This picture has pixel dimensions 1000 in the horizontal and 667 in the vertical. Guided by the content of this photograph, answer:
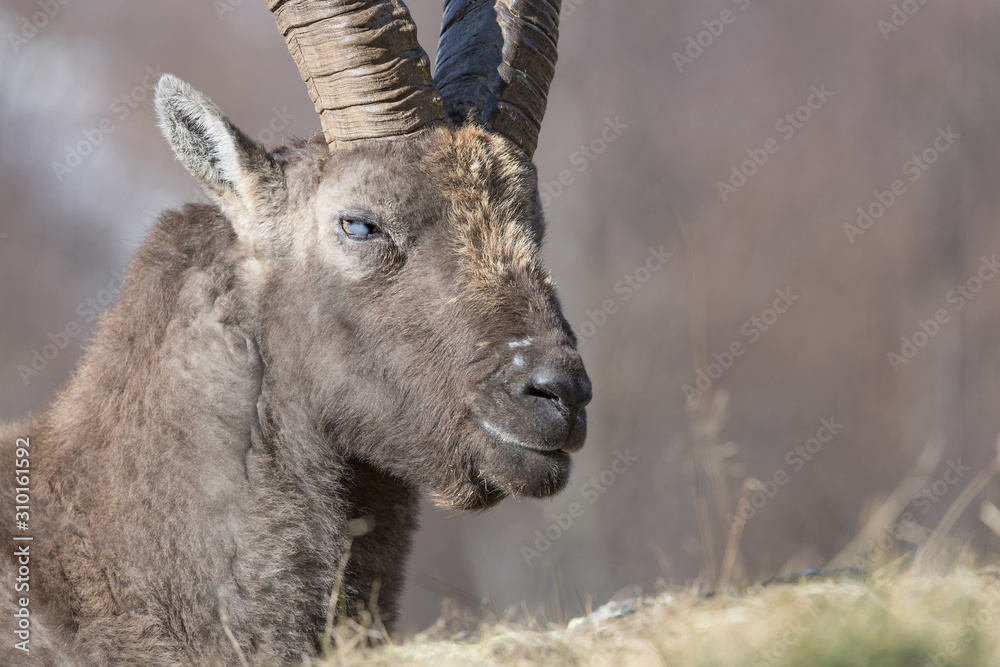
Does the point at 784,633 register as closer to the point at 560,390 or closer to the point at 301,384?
the point at 560,390

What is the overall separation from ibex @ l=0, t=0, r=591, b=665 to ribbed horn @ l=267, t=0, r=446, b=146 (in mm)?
11

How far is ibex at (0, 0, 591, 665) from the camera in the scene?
423 cm

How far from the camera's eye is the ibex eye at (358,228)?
4.70 metres

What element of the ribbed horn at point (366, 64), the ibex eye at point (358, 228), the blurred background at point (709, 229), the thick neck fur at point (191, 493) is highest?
the ribbed horn at point (366, 64)

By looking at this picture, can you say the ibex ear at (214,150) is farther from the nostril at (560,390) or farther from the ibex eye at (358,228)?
the nostril at (560,390)

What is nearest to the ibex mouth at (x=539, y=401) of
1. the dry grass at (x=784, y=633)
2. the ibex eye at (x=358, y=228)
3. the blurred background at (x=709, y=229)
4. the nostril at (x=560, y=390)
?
the nostril at (x=560, y=390)

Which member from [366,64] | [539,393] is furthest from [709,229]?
[539,393]

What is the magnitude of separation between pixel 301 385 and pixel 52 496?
1.24 meters

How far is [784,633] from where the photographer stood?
131 inches

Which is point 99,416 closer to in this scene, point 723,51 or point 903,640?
point 903,640

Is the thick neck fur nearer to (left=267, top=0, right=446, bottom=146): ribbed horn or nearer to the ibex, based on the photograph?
the ibex

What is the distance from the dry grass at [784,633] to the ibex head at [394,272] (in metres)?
0.75

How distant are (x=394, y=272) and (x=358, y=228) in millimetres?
283

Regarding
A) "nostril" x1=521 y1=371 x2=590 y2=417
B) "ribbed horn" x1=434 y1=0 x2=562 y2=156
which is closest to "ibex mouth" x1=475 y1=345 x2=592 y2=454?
"nostril" x1=521 y1=371 x2=590 y2=417
